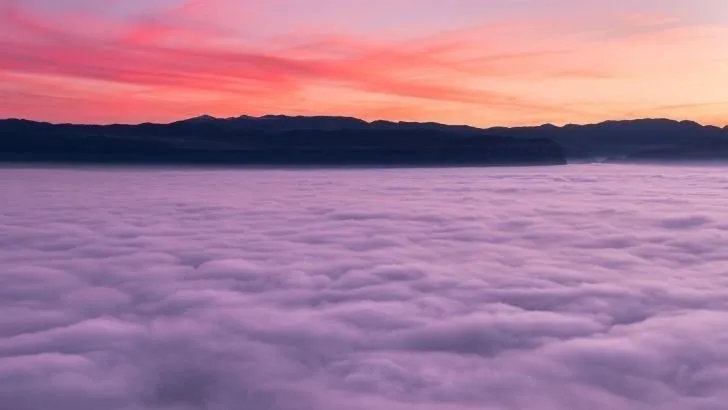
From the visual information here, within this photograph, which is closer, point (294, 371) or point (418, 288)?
point (294, 371)

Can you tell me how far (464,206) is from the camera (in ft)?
66.5

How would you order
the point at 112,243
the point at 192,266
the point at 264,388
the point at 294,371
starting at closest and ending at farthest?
the point at 264,388, the point at 294,371, the point at 192,266, the point at 112,243

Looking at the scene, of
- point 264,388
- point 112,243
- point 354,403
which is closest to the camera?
point 354,403

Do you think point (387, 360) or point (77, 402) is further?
point (387, 360)

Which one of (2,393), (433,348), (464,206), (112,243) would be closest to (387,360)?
(433,348)

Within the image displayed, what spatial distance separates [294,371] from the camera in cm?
470

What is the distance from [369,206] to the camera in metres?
20.3

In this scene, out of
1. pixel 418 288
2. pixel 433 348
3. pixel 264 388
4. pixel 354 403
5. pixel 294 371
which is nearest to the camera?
pixel 354 403

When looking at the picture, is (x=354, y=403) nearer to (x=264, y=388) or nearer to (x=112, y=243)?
(x=264, y=388)

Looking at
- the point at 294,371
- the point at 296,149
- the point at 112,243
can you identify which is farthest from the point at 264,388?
the point at 296,149

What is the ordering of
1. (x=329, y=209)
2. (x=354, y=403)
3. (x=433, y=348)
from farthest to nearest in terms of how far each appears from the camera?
(x=329, y=209)
(x=433, y=348)
(x=354, y=403)

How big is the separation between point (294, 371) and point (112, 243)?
7.29 m

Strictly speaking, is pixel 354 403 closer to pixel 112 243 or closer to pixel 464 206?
pixel 112 243

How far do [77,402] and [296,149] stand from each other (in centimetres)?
8836
